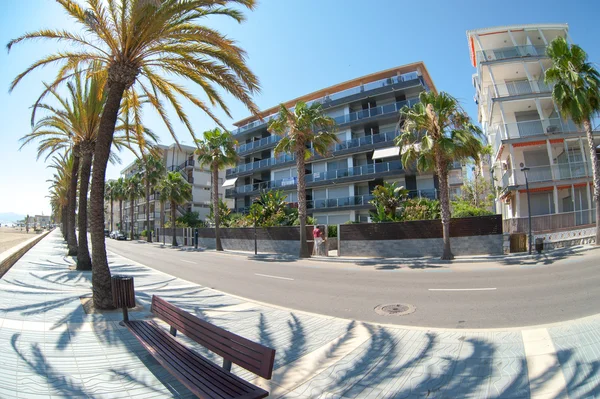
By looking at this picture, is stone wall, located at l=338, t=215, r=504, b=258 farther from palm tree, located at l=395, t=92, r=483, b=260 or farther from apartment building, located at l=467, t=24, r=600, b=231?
apartment building, located at l=467, t=24, r=600, b=231

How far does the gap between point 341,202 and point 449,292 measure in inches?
870

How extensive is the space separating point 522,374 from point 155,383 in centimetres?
424

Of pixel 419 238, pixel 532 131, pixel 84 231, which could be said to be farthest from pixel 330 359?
pixel 532 131

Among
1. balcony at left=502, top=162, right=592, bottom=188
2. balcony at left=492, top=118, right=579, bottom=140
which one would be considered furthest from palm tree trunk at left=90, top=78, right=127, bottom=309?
balcony at left=492, top=118, right=579, bottom=140

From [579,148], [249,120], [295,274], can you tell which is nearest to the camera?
[295,274]

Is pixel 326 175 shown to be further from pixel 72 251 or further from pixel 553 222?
pixel 72 251

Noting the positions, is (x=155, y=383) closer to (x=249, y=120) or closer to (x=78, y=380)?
(x=78, y=380)

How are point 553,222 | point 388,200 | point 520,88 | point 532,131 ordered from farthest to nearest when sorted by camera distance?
point 520,88 < point 532,131 < point 388,200 < point 553,222

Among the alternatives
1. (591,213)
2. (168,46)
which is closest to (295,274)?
(168,46)

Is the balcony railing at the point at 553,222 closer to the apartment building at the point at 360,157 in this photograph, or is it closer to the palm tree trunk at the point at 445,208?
the palm tree trunk at the point at 445,208

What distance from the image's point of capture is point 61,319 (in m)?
5.70

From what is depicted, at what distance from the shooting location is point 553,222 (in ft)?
58.9

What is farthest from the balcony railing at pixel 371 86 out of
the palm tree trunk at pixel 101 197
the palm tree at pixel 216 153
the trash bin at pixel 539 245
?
the palm tree trunk at pixel 101 197

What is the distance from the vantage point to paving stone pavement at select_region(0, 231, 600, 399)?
332 cm
